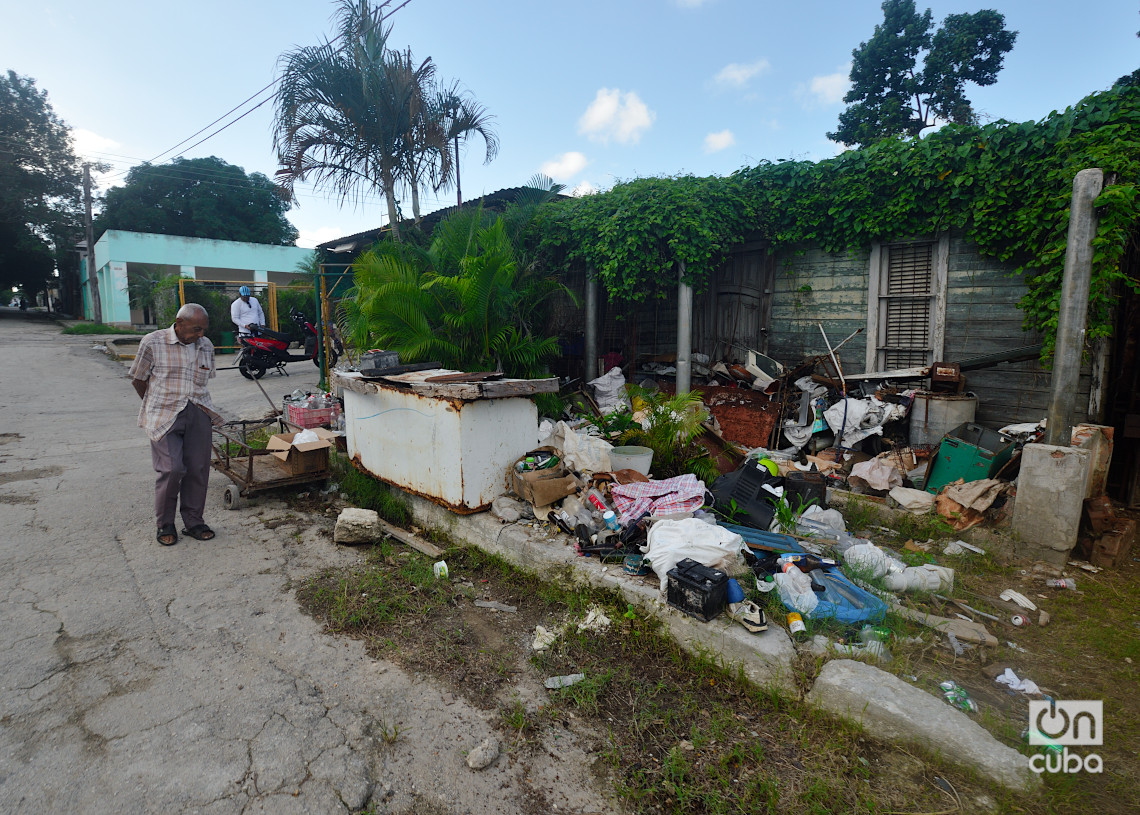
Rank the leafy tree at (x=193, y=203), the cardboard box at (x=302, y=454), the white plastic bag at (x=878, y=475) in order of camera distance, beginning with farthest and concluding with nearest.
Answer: the leafy tree at (x=193, y=203)
the cardboard box at (x=302, y=454)
the white plastic bag at (x=878, y=475)

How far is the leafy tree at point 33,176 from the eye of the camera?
27.3 meters

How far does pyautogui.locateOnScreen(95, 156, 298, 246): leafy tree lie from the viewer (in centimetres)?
3166

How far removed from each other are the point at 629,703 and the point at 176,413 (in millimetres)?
3912

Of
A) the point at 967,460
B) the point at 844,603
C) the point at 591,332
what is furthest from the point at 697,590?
the point at 591,332

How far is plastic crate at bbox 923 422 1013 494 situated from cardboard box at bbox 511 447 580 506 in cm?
338

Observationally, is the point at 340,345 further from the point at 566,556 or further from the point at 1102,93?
the point at 1102,93

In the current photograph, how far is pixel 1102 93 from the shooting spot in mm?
5176

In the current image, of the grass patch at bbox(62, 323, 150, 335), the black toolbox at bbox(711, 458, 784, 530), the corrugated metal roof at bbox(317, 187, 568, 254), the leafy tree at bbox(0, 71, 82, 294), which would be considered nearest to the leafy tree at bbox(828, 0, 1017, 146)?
the corrugated metal roof at bbox(317, 187, 568, 254)

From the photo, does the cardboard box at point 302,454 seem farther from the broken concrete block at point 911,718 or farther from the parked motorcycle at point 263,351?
the parked motorcycle at point 263,351

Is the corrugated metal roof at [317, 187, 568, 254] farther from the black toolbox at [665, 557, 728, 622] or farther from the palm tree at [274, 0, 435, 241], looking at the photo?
the black toolbox at [665, 557, 728, 622]

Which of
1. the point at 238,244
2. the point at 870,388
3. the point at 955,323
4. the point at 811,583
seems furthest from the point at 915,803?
the point at 238,244

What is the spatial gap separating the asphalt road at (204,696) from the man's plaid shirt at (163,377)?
975 millimetres

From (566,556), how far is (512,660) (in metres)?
0.84

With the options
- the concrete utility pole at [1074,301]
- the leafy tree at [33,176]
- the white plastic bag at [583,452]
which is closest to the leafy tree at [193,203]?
the leafy tree at [33,176]
